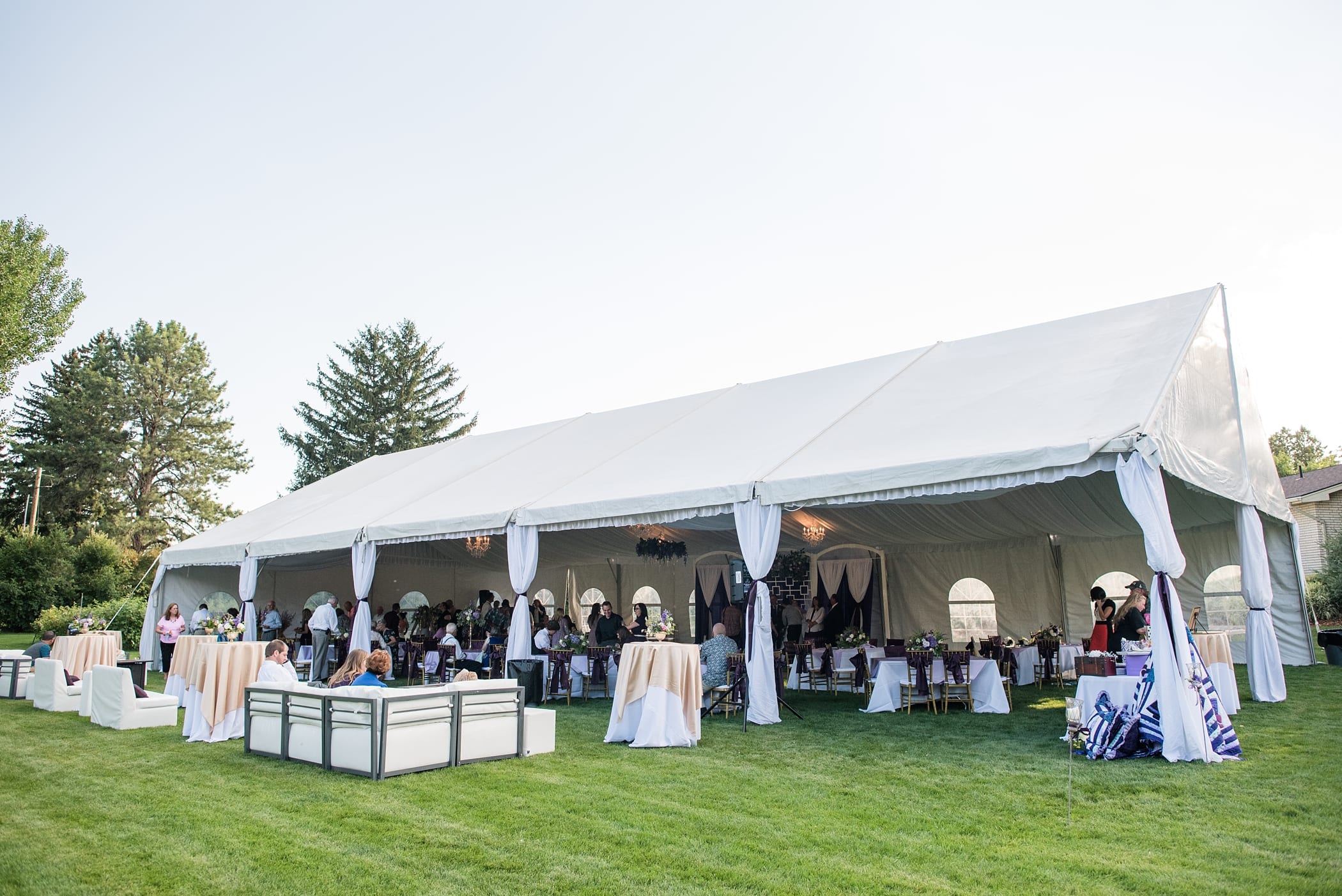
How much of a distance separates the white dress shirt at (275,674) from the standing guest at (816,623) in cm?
878

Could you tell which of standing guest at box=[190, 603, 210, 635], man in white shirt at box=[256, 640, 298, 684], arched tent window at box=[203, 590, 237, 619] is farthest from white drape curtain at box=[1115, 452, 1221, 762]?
arched tent window at box=[203, 590, 237, 619]

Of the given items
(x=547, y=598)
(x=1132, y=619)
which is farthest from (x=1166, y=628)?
(x=547, y=598)

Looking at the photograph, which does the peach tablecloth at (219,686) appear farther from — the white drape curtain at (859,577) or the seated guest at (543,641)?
the white drape curtain at (859,577)

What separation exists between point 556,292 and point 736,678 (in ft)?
26.4

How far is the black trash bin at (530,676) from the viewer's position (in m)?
10.6

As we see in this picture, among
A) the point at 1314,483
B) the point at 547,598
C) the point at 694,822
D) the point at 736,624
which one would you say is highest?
the point at 1314,483

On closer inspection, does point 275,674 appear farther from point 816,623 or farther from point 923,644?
point 816,623

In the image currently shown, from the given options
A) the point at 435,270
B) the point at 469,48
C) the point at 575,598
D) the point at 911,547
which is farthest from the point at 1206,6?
the point at 575,598

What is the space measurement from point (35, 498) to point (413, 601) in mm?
21909

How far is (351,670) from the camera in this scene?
7.19 meters


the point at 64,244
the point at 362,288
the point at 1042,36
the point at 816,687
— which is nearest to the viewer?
the point at 1042,36

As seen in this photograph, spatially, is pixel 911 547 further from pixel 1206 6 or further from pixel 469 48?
pixel 469 48

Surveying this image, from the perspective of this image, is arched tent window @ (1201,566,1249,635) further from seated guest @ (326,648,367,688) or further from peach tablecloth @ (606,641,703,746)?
seated guest @ (326,648,367,688)

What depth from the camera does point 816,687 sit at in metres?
13.1
